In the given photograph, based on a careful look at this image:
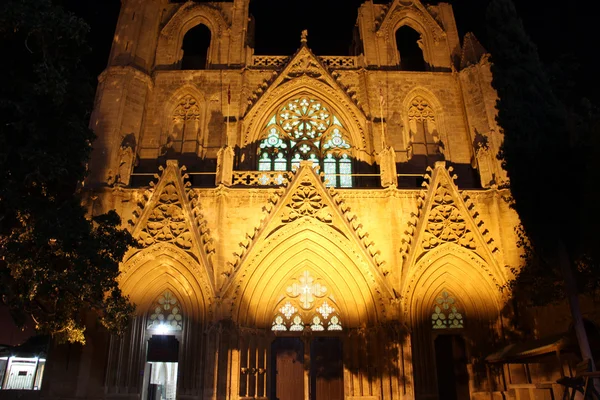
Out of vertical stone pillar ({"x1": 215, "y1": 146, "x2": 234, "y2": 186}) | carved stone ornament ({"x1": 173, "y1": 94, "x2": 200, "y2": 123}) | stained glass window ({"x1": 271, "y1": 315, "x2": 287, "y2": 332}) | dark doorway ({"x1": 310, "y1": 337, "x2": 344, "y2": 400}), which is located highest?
carved stone ornament ({"x1": 173, "y1": 94, "x2": 200, "y2": 123})

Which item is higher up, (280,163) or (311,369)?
(280,163)

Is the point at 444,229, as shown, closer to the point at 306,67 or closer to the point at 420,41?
the point at 306,67

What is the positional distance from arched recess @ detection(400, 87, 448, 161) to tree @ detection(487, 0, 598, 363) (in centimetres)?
534

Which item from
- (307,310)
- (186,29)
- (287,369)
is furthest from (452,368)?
(186,29)

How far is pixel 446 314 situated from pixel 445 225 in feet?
8.78

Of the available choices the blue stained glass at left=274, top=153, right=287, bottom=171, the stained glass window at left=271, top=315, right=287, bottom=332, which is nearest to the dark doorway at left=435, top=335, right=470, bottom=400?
the stained glass window at left=271, top=315, right=287, bottom=332

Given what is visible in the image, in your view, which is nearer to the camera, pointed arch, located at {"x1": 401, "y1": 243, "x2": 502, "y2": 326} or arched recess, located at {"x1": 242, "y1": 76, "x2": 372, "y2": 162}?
pointed arch, located at {"x1": 401, "y1": 243, "x2": 502, "y2": 326}

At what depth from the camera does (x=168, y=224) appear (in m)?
14.7

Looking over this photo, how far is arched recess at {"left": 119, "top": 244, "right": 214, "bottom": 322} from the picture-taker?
1405cm

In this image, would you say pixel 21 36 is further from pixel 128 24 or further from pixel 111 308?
pixel 128 24

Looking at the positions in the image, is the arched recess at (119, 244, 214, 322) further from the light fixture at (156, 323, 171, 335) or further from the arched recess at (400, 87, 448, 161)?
the arched recess at (400, 87, 448, 161)

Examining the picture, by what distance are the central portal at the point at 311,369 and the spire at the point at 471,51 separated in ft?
38.6

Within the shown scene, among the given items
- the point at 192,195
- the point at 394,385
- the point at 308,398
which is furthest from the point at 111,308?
the point at 394,385

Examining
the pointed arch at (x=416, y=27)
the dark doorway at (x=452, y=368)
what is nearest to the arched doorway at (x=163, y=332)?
the dark doorway at (x=452, y=368)
